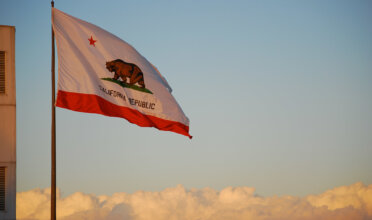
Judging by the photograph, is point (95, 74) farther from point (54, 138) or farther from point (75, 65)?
point (54, 138)

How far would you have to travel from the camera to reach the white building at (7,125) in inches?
1043

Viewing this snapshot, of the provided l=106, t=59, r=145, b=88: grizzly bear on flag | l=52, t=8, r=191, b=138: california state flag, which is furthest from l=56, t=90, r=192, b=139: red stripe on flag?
l=106, t=59, r=145, b=88: grizzly bear on flag

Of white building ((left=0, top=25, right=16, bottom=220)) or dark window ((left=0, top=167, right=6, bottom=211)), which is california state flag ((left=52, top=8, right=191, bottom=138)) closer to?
white building ((left=0, top=25, right=16, bottom=220))

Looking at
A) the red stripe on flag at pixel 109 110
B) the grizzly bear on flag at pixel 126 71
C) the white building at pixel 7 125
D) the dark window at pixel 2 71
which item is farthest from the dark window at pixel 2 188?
the grizzly bear on flag at pixel 126 71

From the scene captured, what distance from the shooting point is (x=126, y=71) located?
27188 millimetres

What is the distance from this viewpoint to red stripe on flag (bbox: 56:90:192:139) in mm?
24375

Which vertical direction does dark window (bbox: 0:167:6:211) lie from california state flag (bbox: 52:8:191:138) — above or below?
below

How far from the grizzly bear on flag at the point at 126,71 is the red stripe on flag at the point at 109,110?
4.36 feet

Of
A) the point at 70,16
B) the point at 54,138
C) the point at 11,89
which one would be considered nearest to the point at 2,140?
the point at 11,89

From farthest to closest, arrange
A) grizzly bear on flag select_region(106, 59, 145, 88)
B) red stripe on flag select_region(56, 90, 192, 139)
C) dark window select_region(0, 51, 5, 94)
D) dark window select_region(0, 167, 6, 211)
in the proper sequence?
dark window select_region(0, 51, 5, 94) → grizzly bear on flag select_region(106, 59, 145, 88) → dark window select_region(0, 167, 6, 211) → red stripe on flag select_region(56, 90, 192, 139)

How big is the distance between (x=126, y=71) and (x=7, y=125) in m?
5.25

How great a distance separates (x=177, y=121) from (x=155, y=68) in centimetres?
275

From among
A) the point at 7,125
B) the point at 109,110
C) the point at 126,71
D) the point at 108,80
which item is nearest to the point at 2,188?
the point at 7,125

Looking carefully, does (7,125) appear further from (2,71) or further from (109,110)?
(109,110)
